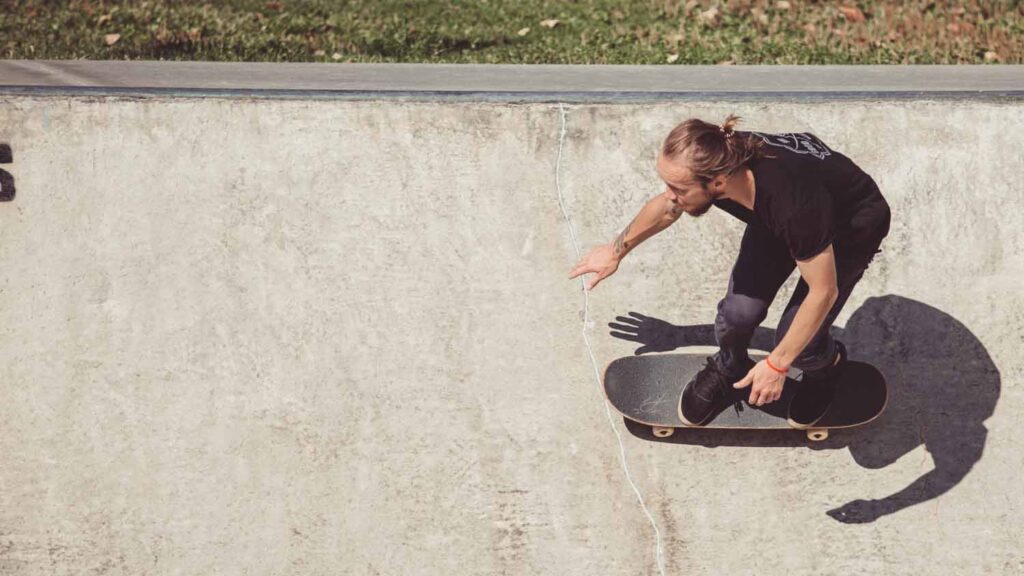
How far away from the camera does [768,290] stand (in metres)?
3.94

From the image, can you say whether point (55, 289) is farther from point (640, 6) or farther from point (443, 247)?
point (640, 6)

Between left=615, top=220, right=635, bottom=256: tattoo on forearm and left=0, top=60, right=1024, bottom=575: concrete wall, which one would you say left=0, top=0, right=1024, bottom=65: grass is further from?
left=615, top=220, right=635, bottom=256: tattoo on forearm

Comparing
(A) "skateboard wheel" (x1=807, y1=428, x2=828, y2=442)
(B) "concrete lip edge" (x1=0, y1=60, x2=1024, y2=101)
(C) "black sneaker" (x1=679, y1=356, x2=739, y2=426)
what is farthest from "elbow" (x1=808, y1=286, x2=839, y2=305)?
(B) "concrete lip edge" (x1=0, y1=60, x2=1024, y2=101)

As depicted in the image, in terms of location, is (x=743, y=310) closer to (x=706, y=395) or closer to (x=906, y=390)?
(x=706, y=395)

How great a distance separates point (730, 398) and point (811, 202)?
1.48 metres

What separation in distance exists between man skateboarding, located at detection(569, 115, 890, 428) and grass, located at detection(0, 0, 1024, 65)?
10.5ft

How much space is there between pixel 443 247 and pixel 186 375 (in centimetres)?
148

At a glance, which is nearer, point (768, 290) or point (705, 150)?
point (705, 150)

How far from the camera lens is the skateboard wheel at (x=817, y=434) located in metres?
4.52

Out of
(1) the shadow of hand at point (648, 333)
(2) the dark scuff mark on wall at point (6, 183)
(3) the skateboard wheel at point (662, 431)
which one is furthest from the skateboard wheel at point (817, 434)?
(2) the dark scuff mark on wall at point (6, 183)

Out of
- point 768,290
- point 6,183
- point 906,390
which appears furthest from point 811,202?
point 6,183

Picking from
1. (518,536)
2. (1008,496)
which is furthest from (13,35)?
(1008,496)

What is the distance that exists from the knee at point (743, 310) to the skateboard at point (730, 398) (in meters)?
0.61

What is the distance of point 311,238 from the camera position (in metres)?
5.08
